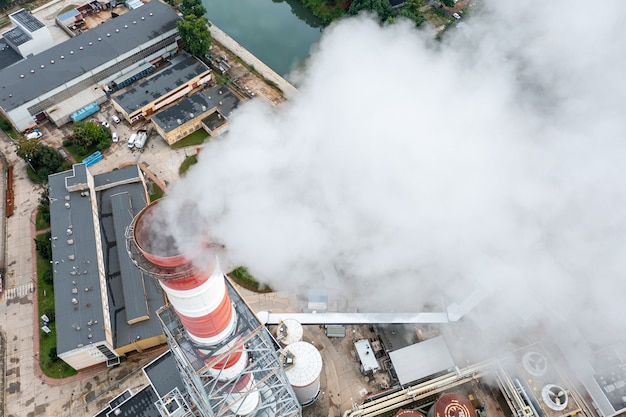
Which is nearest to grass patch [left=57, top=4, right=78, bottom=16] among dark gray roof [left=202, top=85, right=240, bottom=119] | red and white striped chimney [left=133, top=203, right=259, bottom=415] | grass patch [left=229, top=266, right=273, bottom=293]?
dark gray roof [left=202, top=85, right=240, bottom=119]

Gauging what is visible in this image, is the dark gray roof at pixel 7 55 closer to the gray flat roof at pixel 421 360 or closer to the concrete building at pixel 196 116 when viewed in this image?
the concrete building at pixel 196 116

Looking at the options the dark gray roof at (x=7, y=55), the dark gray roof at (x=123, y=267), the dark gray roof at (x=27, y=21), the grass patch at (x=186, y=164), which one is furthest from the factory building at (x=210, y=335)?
the dark gray roof at (x=27, y=21)

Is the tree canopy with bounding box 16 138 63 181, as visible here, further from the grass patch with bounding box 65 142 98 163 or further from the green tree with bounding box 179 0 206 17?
the green tree with bounding box 179 0 206 17

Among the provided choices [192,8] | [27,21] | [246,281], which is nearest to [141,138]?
[192,8]

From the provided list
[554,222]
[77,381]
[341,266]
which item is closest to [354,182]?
[341,266]

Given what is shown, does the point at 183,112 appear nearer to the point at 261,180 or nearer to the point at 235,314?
the point at 261,180

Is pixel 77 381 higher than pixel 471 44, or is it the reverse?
pixel 471 44

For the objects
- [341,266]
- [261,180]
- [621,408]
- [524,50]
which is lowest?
[621,408]
